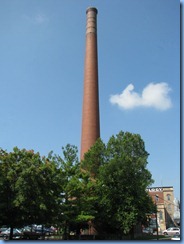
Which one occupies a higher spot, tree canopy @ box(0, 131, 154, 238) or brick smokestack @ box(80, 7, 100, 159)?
brick smokestack @ box(80, 7, 100, 159)

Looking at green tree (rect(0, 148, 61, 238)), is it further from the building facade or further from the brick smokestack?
the building facade

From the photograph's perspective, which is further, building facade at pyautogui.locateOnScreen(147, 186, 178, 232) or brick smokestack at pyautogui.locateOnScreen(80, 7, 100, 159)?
building facade at pyautogui.locateOnScreen(147, 186, 178, 232)

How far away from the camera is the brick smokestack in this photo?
41812mm

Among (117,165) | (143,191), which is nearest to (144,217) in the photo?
(143,191)

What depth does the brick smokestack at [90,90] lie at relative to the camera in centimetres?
4181

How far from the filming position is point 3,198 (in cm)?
2420

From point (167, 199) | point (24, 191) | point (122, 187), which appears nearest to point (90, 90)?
point (122, 187)

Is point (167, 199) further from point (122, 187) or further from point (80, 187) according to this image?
point (80, 187)

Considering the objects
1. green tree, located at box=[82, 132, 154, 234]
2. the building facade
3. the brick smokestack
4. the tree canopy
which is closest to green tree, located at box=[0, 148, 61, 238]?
the tree canopy

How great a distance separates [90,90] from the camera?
44.6 m

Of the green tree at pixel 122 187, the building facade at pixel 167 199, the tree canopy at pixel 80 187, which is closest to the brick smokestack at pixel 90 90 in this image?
the tree canopy at pixel 80 187

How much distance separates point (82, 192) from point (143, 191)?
6.84 metres

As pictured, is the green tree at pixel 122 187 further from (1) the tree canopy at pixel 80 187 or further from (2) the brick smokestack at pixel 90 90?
(2) the brick smokestack at pixel 90 90

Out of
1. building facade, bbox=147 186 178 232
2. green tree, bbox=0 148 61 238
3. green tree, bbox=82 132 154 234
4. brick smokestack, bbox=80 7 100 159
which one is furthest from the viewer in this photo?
building facade, bbox=147 186 178 232
